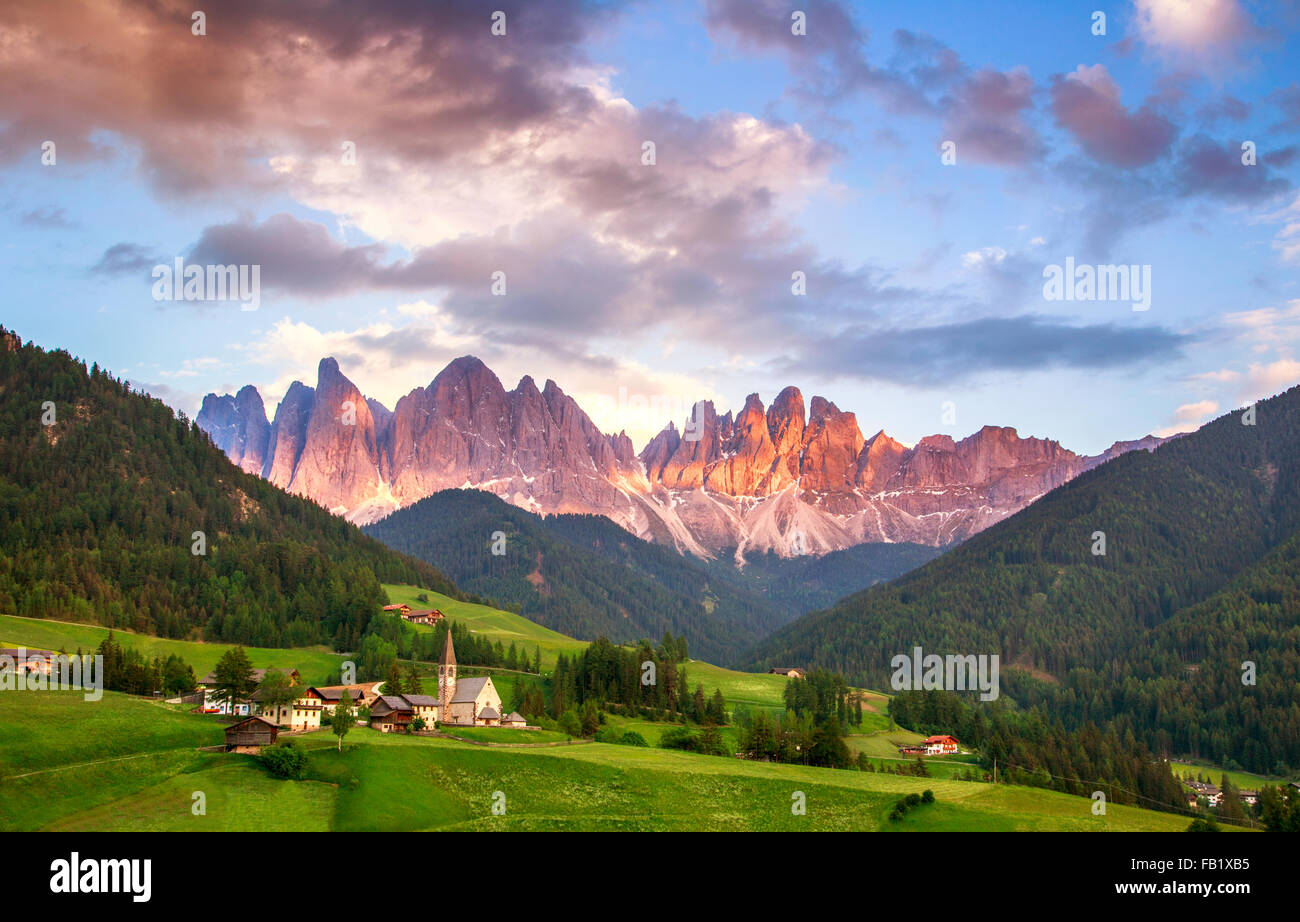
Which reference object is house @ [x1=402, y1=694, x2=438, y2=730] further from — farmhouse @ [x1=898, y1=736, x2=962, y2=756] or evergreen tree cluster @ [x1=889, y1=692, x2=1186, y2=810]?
farmhouse @ [x1=898, y1=736, x2=962, y2=756]

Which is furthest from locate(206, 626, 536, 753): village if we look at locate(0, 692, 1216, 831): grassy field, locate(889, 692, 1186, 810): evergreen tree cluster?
locate(889, 692, 1186, 810): evergreen tree cluster

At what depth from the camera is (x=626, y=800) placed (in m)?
81.9

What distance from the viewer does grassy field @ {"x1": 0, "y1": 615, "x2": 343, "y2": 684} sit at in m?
128

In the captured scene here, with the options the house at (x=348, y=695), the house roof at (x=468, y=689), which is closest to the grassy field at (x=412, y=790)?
the house at (x=348, y=695)

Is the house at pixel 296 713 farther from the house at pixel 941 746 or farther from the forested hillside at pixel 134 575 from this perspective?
the house at pixel 941 746

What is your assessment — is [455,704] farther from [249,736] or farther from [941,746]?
[941,746]

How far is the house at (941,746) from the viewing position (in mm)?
153625

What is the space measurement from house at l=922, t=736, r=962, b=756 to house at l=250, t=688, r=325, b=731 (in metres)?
87.0

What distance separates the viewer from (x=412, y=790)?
79.4 metres

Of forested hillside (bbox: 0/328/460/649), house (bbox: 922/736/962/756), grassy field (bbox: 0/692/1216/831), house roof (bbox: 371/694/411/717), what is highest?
forested hillside (bbox: 0/328/460/649)

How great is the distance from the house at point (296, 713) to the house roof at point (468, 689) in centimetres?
1713
